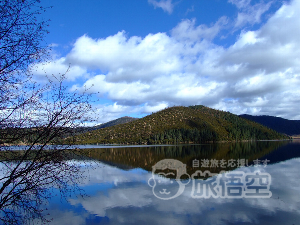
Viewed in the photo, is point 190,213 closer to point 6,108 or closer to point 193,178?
point 193,178

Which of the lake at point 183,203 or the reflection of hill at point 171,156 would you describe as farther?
the reflection of hill at point 171,156

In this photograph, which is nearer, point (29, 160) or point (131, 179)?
point (29, 160)

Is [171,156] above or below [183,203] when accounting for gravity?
above

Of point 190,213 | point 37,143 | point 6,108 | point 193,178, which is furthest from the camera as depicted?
point 193,178

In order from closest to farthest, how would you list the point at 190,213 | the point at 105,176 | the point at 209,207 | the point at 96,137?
the point at 190,213
the point at 209,207
the point at 105,176
the point at 96,137

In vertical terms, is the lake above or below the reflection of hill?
below

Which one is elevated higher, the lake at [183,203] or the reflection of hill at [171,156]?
the reflection of hill at [171,156]

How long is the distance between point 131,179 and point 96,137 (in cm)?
17642

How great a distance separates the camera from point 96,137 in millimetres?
198250

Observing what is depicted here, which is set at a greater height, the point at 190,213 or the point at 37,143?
the point at 37,143

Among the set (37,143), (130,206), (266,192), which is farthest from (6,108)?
(266,192)

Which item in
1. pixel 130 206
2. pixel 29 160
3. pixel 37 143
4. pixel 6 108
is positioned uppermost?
pixel 6 108

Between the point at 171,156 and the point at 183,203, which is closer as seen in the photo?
the point at 183,203

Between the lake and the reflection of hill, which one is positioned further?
the reflection of hill
